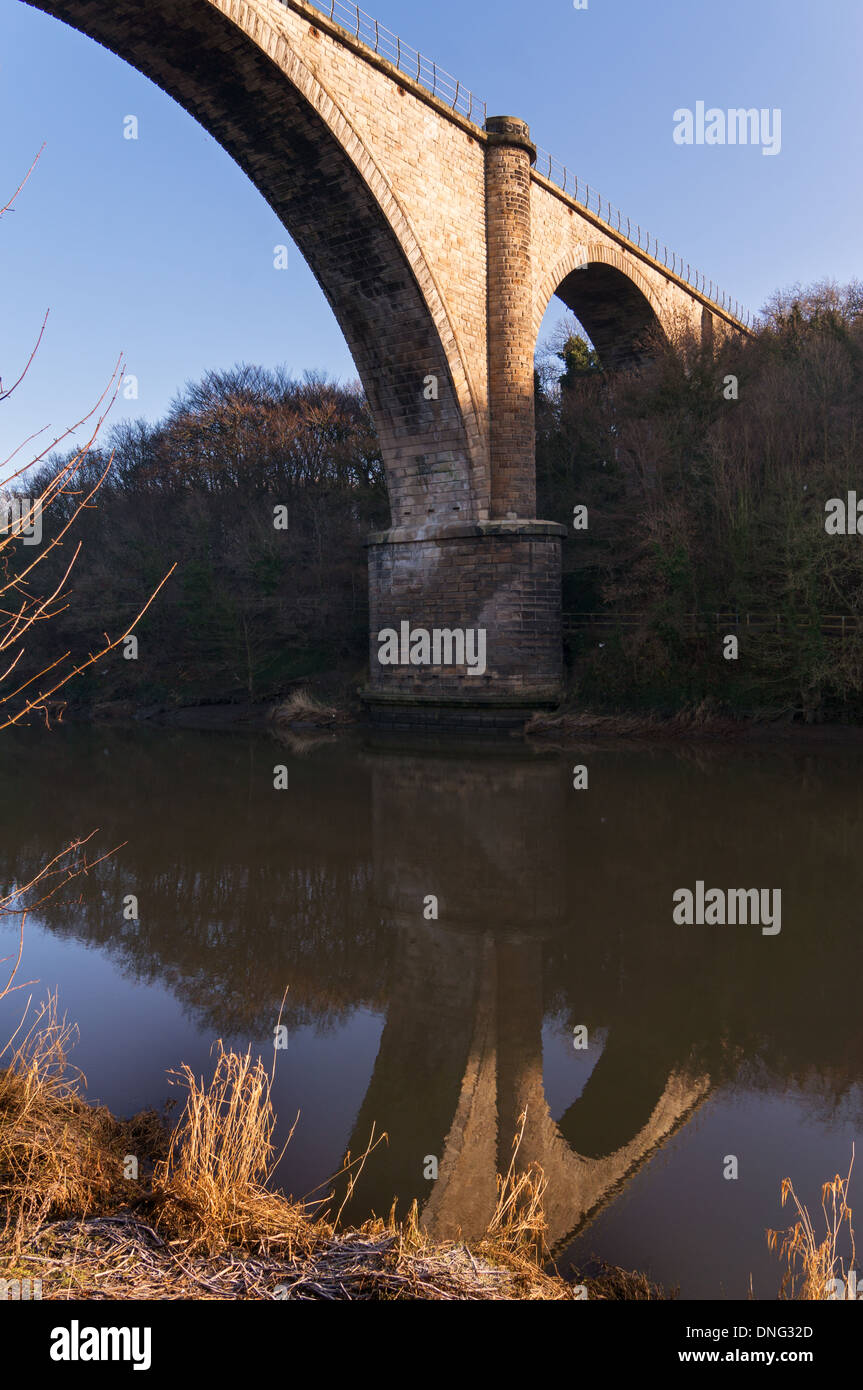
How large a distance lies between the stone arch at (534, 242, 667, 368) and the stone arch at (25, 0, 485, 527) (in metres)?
7.25

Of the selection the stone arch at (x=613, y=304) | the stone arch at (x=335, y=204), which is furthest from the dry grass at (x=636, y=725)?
the stone arch at (x=613, y=304)

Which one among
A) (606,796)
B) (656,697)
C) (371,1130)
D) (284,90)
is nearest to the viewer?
(371,1130)

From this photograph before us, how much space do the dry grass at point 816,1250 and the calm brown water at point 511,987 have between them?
75 mm

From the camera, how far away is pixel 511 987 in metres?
5.29

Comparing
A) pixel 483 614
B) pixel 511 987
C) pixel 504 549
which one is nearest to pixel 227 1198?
pixel 511 987

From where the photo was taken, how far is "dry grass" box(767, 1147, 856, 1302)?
2.32 m

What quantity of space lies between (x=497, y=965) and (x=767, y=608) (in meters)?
11.6

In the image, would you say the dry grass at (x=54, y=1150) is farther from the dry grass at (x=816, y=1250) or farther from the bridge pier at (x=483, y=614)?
the bridge pier at (x=483, y=614)

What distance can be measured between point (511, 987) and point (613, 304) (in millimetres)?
24542

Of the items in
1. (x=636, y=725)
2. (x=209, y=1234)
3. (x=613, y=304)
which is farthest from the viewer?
(x=613, y=304)

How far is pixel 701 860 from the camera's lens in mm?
7547

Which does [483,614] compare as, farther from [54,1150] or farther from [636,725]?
[54,1150]
